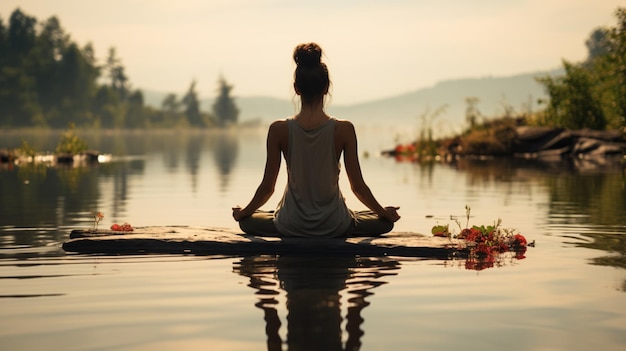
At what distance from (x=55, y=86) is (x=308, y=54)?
445 feet

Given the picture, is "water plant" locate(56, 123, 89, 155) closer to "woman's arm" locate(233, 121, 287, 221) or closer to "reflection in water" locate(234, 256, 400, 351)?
"woman's arm" locate(233, 121, 287, 221)

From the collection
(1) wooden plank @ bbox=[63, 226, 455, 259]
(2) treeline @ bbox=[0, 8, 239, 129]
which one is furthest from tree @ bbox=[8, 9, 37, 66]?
(1) wooden plank @ bbox=[63, 226, 455, 259]

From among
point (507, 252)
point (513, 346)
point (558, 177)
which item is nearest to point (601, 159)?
point (558, 177)

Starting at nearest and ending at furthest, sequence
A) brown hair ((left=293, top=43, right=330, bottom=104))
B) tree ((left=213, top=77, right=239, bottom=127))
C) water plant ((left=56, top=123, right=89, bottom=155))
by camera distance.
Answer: brown hair ((left=293, top=43, right=330, bottom=104)), water plant ((left=56, top=123, right=89, bottom=155)), tree ((left=213, top=77, right=239, bottom=127))

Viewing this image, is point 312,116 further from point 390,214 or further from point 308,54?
point 390,214

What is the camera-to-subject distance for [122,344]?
5848mm

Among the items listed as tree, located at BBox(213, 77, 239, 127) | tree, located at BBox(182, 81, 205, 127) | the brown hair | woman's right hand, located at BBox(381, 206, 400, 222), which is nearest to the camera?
the brown hair

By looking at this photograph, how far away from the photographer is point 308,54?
962 centimetres

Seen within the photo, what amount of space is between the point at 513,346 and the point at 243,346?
64.4 inches

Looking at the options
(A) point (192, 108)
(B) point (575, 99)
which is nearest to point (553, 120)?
(B) point (575, 99)

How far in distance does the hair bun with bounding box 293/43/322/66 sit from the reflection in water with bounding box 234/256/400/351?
1966 millimetres

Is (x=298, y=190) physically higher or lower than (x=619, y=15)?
lower

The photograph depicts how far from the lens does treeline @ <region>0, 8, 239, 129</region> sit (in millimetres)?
131625

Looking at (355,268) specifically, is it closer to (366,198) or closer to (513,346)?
(366,198)
